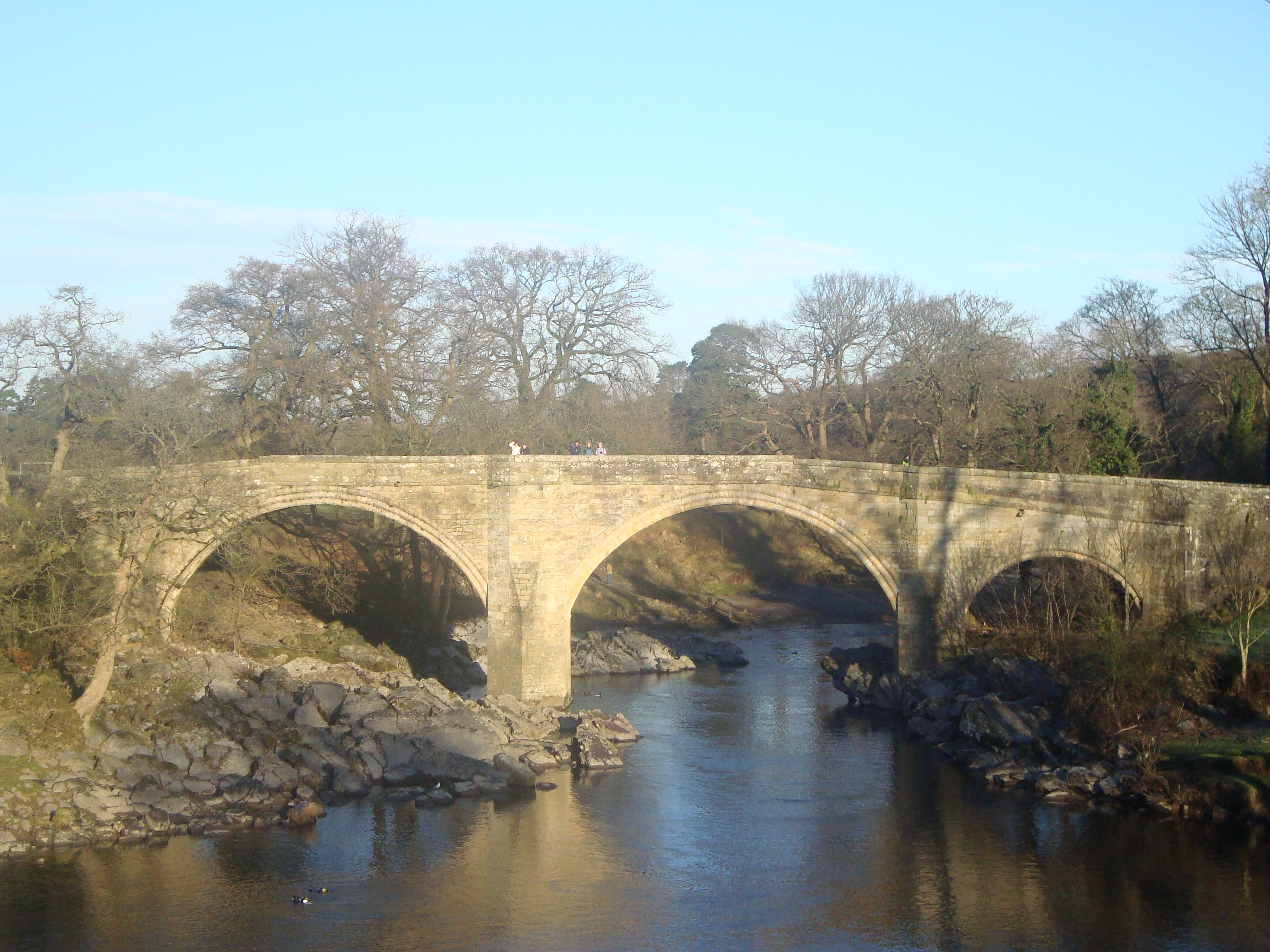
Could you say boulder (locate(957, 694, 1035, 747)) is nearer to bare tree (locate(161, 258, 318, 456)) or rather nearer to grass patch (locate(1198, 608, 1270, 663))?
grass patch (locate(1198, 608, 1270, 663))

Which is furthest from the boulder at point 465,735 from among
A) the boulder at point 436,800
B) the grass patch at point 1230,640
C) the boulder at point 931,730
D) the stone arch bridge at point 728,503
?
the grass patch at point 1230,640

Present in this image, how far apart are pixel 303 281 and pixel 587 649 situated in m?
9.88

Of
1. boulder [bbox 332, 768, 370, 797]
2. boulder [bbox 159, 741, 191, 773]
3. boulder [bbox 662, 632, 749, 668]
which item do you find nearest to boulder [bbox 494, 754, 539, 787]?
boulder [bbox 332, 768, 370, 797]

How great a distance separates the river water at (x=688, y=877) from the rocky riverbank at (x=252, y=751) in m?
0.49

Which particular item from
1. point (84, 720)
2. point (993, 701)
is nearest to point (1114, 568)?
point (993, 701)

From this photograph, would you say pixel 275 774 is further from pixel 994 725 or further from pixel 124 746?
pixel 994 725

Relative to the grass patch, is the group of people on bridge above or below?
above

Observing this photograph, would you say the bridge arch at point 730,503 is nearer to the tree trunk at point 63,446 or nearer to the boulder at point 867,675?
the boulder at point 867,675

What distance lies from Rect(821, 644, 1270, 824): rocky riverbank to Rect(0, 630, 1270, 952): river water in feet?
1.52

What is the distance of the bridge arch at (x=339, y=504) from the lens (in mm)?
18688

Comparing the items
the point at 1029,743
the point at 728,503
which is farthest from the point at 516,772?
the point at 1029,743

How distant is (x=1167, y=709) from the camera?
51.3 ft

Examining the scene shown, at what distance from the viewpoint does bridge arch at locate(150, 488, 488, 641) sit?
61.3 feet

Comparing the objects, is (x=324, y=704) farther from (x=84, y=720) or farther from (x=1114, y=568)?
(x=1114, y=568)
